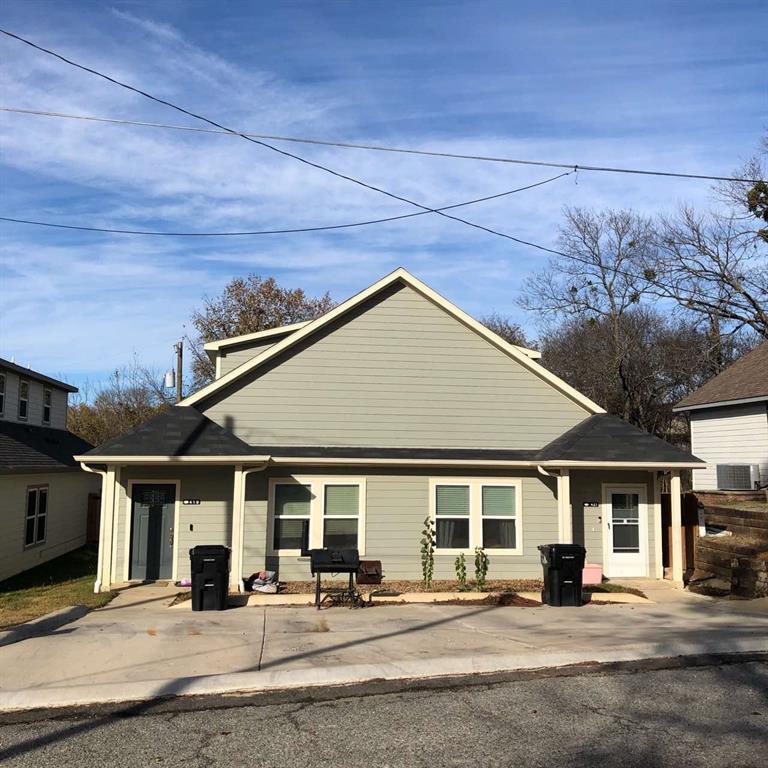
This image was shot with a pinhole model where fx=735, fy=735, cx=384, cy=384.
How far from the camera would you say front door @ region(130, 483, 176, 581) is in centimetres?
1566

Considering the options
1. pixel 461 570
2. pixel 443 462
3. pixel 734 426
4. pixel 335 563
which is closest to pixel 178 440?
pixel 335 563

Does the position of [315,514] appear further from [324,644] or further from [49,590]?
[324,644]

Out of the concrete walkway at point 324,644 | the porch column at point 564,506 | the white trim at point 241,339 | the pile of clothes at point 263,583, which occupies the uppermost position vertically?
the white trim at point 241,339

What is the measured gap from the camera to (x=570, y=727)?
21.0 ft

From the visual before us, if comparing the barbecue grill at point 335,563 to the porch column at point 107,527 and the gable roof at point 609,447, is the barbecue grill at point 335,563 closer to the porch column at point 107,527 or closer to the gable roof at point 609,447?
the porch column at point 107,527

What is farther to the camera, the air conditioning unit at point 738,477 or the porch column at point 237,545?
the air conditioning unit at point 738,477

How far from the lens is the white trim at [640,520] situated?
16.5 meters

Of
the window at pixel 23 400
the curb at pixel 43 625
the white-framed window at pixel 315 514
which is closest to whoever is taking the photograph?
the curb at pixel 43 625

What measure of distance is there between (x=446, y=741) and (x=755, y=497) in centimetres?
1535

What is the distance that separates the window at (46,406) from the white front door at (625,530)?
60.7ft

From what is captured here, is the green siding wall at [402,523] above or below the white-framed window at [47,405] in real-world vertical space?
below

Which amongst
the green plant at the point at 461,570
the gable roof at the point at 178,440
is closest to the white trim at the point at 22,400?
the gable roof at the point at 178,440

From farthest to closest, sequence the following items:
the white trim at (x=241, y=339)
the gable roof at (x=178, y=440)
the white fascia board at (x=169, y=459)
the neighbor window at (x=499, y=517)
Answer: the white trim at (x=241, y=339) → the neighbor window at (x=499, y=517) → the gable roof at (x=178, y=440) → the white fascia board at (x=169, y=459)

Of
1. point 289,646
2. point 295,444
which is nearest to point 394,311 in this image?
point 295,444
